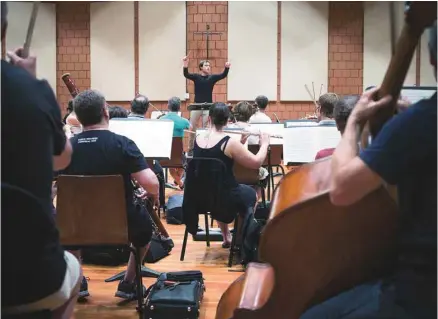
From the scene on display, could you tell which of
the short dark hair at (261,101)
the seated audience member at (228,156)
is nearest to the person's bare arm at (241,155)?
the seated audience member at (228,156)

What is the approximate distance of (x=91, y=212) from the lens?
2.67 metres

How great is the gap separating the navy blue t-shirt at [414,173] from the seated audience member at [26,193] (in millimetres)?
752

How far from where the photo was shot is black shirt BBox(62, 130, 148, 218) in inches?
110

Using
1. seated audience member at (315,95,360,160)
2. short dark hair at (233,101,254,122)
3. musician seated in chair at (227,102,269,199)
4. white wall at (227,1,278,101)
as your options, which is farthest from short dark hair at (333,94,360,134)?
white wall at (227,1,278,101)

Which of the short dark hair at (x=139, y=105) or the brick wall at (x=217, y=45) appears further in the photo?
the brick wall at (x=217, y=45)

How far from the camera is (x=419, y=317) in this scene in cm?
126

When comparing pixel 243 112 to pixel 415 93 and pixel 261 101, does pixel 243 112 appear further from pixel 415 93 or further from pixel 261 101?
pixel 415 93

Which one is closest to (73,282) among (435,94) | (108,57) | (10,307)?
(10,307)

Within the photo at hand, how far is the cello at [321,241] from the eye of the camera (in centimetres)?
137

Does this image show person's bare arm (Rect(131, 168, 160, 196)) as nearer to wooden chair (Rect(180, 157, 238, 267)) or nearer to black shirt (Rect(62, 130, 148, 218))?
black shirt (Rect(62, 130, 148, 218))

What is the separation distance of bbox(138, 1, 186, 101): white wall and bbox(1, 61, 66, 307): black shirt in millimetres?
9179

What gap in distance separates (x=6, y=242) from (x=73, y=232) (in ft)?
4.75

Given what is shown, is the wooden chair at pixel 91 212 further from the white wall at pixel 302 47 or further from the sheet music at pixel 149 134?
the white wall at pixel 302 47

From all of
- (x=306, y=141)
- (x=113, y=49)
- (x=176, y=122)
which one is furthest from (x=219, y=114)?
(x=113, y=49)
